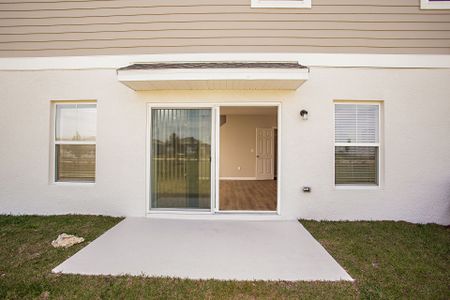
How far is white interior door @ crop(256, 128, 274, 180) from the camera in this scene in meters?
11.8

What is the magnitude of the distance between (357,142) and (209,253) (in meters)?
4.02

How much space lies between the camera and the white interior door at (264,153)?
11750 millimetres

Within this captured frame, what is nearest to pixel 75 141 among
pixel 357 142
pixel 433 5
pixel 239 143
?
pixel 357 142

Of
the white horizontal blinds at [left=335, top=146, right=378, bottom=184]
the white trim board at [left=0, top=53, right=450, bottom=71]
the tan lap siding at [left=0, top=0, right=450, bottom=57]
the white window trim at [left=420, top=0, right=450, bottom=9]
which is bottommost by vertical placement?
the white horizontal blinds at [left=335, top=146, right=378, bottom=184]

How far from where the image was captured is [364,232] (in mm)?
4367

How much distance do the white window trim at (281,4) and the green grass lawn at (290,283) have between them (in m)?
4.73

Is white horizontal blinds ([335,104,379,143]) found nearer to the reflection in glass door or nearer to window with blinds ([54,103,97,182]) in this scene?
the reflection in glass door

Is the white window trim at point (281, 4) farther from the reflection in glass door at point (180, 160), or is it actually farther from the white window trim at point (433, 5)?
the reflection in glass door at point (180, 160)

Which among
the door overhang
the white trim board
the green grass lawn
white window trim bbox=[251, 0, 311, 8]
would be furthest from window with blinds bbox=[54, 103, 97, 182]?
white window trim bbox=[251, 0, 311, 8]

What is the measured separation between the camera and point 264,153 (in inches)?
471

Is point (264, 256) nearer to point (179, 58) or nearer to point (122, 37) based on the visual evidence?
point (179, 58)

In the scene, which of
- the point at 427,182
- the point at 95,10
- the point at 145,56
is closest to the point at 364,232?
the point at 427,182

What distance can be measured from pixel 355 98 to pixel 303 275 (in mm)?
3888

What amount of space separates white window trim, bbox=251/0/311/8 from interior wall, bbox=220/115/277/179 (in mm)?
7098
